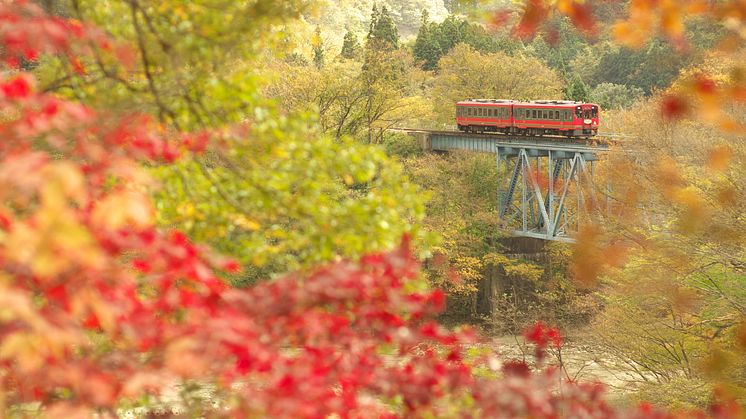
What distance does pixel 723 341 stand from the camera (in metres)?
15.5

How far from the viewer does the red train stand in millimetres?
32500

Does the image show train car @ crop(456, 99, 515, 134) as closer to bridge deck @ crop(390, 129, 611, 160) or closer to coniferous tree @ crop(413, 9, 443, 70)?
bridge deck @ crop(390, 129, 611, 160)

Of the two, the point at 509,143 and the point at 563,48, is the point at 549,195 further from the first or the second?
the point at 563,48

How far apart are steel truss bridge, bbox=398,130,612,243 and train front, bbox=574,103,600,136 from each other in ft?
3.52

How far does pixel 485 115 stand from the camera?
3472cm

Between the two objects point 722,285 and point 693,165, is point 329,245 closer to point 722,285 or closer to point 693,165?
point 722,285

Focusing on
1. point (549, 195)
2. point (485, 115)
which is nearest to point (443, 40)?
point (485, 115)

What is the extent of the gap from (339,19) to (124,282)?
83.6 m

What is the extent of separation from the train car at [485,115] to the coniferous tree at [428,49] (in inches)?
571

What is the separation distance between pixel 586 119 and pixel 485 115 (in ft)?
13.2

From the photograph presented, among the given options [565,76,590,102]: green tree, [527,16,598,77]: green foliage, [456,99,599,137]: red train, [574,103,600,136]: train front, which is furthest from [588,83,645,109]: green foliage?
[574,103,600,136]: train front

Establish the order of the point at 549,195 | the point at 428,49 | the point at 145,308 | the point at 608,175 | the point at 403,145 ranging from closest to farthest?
the point at 145,308
the point at 608,175
the point at 549,195
the point at 403,145
the point at 428,49

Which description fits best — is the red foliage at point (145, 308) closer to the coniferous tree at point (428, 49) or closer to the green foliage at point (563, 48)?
the coniferous tree at point (428, 49)

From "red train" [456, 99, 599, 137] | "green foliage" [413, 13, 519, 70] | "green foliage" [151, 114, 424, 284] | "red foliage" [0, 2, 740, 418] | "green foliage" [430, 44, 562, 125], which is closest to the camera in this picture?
"red foliage" [0, 2, 740, 418]
